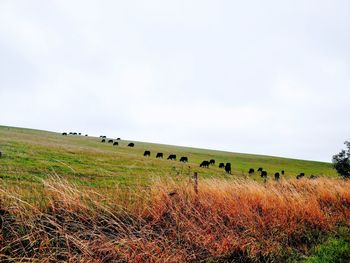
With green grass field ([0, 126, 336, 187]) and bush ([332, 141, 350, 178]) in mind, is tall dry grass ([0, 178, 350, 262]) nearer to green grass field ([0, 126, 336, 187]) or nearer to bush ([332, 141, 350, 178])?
green grass field ([0, 126, 336, 187])

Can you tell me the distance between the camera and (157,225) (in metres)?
7.32

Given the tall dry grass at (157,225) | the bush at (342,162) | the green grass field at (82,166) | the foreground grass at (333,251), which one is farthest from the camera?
the bush at (342,162)

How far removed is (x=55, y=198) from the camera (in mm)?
7141

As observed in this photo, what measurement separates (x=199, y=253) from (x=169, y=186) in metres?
3.04

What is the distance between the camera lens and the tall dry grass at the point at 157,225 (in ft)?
18.6

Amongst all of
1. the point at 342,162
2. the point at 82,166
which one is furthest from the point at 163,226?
the point at 342,162

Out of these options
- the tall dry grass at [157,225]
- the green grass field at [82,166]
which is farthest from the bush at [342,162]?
the tall dry grass at [157,225]

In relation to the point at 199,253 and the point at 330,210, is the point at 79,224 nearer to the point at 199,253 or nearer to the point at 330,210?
the point at 199,253

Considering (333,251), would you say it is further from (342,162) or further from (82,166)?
(342,162)

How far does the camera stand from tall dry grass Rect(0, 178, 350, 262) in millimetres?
5672

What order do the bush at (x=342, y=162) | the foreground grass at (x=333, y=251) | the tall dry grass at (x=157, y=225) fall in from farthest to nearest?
the bush at (x=342, y=162) → the foreground grass at (x=333, y=251) → the tall dry grass at (x=157, y=225)

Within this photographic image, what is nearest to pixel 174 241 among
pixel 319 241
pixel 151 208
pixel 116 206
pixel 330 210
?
pixel 151 208

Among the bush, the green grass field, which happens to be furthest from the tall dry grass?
the bush

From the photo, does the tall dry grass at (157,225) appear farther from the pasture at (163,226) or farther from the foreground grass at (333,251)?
the foreground grass at (333,251)
